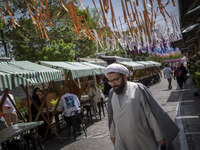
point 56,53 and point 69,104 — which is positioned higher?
point 56,53

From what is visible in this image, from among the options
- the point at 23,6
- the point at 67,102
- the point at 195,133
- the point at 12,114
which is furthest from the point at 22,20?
the point at 195,133

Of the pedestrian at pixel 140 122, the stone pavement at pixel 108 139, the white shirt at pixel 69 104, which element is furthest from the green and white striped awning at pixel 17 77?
the pedestrian at pixel 140 122

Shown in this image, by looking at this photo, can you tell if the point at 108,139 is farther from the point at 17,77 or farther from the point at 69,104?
the point at 17,77

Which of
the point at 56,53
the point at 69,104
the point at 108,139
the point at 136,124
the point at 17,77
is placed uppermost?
the point at 56,53

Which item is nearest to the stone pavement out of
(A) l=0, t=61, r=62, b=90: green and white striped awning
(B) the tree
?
(A) l=0, t=61, r=62, b=90: green and white striped awning

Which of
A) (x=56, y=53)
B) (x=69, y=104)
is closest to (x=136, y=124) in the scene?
(x=69, y=104)

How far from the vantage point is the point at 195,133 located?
538 cm

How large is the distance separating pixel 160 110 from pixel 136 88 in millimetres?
405

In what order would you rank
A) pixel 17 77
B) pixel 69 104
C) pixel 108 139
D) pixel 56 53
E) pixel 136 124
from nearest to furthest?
1. pixel 136 124
2. pixel 17 77
3. pixel 108 139
4. pixel 69 104
5. pixel 56 53

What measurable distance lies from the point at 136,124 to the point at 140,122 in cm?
6

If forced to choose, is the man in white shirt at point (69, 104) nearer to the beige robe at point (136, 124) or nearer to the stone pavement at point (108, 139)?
the stone pavement at point (108, 139)

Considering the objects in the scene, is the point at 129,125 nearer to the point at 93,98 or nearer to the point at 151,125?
the point at 151,125

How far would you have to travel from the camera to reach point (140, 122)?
2.53 meters

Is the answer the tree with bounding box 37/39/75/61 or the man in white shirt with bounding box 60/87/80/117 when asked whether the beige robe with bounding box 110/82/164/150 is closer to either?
the man in white shirt with bounding box 60/87/80/117
